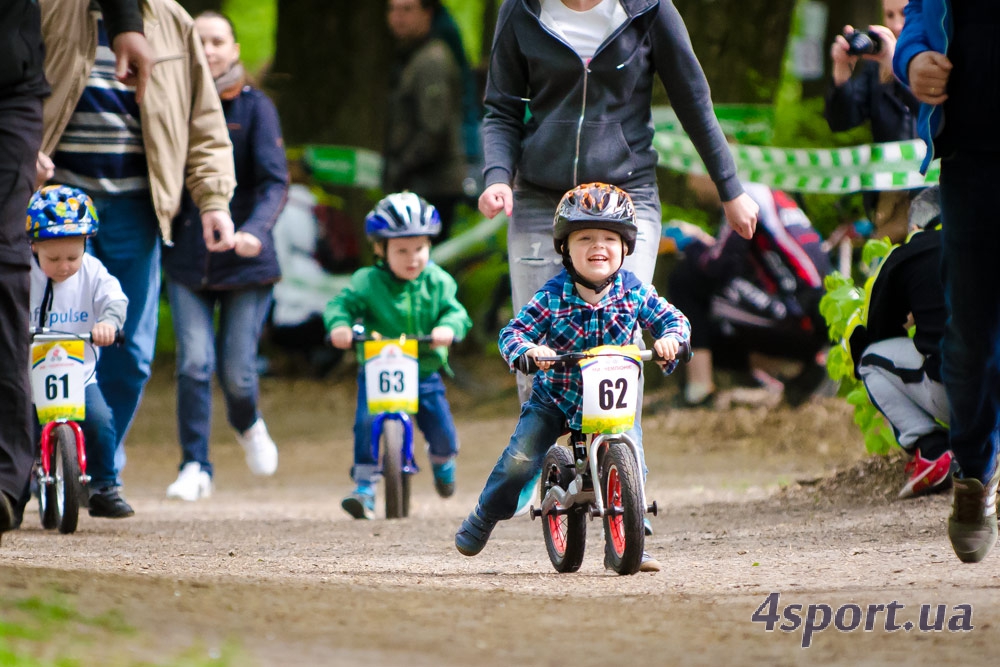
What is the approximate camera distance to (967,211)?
5078 mm

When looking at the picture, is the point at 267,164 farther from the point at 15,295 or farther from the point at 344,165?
the point at 344,165

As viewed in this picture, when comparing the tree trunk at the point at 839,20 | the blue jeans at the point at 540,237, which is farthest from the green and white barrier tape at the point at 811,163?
the blue jeans at the point at 540,237

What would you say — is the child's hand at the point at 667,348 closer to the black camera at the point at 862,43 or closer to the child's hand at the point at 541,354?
the child's hand at the point at 541,354

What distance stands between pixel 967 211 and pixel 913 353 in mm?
2190

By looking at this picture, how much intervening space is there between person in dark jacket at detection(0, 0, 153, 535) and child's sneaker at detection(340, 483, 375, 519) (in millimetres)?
3094

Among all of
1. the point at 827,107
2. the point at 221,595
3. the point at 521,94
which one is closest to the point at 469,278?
the point at 827,107

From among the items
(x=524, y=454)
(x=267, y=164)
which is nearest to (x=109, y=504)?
(x=267, y=164)

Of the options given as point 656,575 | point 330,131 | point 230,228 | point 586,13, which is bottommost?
point 656,575

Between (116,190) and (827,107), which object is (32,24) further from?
(827,107)

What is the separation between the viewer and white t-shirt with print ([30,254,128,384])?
297 inches

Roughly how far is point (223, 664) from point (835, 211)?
9782 millimetres

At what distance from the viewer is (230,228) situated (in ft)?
26.5

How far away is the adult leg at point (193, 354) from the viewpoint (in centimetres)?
886

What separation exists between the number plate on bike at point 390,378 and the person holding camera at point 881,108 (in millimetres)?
2635
